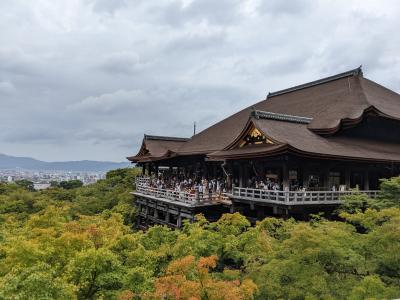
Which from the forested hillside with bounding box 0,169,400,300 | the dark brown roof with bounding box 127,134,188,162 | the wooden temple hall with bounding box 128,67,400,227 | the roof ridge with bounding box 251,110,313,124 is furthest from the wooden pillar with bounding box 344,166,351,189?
the dark brown roof with bounding box 127,134,188,162

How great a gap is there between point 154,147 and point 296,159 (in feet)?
61.9

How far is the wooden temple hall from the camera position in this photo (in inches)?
739

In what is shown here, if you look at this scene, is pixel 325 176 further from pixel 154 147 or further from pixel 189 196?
pixel 154 147

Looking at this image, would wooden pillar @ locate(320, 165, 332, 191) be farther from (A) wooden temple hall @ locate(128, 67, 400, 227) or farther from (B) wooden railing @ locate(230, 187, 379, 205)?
(B) wooden railing @ locate(230, 187, 379, 205)

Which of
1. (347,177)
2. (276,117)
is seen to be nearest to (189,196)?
(276,117)

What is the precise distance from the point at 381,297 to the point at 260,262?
3.70 metres

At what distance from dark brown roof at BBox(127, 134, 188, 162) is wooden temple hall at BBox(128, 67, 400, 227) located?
1.65 m

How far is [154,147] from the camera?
117 feet

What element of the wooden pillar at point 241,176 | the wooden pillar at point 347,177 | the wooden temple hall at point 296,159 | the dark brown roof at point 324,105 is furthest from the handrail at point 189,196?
the wooden pillar at point 347,177

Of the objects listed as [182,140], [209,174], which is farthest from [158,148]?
[209,174]

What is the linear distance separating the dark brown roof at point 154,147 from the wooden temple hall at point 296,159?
1.65 metres

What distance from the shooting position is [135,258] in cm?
1059

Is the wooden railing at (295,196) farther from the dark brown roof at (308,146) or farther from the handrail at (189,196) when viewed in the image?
the handrail at (189,196)

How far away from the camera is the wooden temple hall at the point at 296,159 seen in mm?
18781
